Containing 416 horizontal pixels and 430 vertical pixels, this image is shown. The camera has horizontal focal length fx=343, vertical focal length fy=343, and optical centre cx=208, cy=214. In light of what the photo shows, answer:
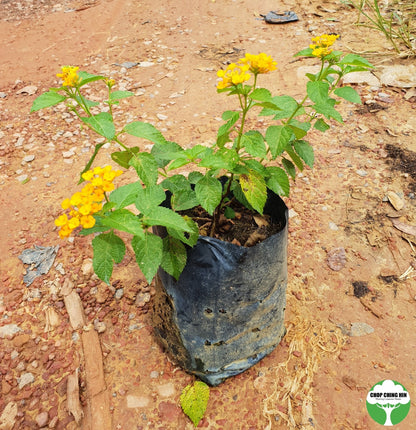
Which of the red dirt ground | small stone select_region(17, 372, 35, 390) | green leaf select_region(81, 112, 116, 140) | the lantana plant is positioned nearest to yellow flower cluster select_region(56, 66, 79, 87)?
the lantana plant

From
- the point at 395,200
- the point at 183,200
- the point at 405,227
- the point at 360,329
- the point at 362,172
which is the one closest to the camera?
the point at 183,200

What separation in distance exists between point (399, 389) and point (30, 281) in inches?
79.8

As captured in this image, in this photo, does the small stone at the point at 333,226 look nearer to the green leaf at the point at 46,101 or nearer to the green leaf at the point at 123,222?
the green leaf at the point at 123,222

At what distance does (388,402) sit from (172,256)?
1.23 m

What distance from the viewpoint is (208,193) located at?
3.72 ft

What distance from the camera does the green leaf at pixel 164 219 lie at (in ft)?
3.21

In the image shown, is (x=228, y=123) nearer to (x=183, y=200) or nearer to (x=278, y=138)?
(x=278, y=138)

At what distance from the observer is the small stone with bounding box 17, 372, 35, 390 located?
1634 mm

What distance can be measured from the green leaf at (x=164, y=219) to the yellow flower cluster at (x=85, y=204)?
139 mm

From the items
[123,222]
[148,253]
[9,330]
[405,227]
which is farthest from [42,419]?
[405,227]

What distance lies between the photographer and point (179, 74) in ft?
12.7

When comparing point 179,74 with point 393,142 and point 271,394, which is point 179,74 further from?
point 271,394

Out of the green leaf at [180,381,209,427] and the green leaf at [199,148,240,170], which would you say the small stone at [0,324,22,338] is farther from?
the green leaf at [199,148,240,170]

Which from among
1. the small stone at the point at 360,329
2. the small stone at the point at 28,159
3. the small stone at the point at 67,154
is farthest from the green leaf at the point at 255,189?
the small stone at the point at 28,159
